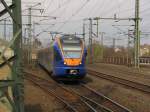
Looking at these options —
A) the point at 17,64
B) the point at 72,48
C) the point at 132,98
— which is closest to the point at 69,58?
the point at 72,48

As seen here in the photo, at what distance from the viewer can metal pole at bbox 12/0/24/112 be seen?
746cm

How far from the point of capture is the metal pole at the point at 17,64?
7461mm

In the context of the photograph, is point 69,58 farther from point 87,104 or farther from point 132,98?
point 87,104

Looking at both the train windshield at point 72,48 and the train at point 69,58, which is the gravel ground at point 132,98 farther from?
the train windshield at point 72,48

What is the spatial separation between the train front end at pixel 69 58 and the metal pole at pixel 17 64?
529 inches

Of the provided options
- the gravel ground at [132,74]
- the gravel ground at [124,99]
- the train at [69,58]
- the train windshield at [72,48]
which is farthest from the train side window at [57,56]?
the gravel ground at [132,74]

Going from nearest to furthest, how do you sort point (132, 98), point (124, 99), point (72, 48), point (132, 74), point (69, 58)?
point (124, 99) < point (132, 98) < point (69, 58) < point (72, 48) < point (132, 74)

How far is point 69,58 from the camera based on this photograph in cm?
2138

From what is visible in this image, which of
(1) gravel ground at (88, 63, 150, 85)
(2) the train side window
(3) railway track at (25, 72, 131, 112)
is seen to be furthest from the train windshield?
(1) gravel ground at (88, 63, 150, 85)

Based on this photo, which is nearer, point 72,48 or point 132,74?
point 72,48

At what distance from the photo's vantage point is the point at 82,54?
21.7 meters

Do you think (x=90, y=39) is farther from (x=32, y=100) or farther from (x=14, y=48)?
(x=14, y=48)

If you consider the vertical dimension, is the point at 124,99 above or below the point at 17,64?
below

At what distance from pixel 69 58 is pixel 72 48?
0.67 metres
